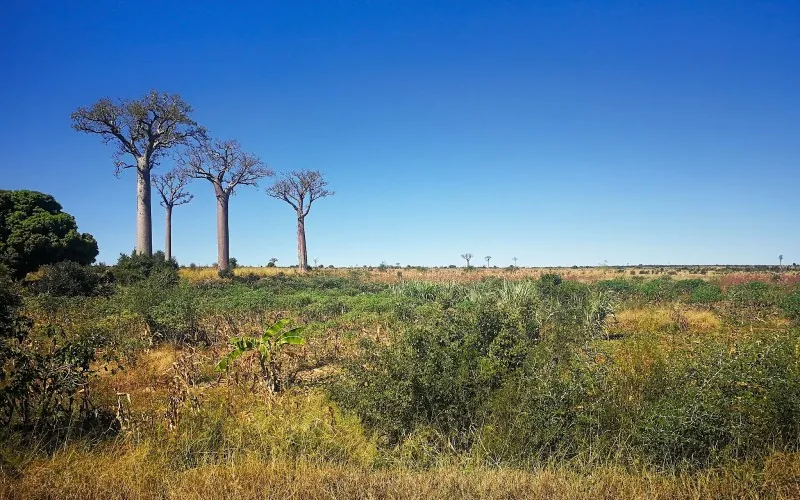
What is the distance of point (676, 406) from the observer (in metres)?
4.35

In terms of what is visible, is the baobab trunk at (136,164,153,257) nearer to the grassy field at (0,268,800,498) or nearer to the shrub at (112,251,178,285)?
the shrub at (112,251,178,285)

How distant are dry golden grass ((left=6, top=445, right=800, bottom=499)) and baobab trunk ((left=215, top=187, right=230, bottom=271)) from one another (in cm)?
2896

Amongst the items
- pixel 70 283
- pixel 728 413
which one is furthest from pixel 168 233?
pixel 728 413

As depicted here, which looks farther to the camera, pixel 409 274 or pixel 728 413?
pixel 409 274

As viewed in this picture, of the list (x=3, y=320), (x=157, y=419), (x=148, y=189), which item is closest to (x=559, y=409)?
(x=157, y=419)

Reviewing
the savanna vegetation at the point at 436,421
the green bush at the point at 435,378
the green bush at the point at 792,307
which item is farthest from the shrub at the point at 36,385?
the green bush at the point at 792,307

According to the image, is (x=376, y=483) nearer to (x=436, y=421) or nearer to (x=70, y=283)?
(x=436, y=421)

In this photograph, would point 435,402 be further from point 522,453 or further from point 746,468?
point 746,468

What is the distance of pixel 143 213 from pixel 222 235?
5.73m

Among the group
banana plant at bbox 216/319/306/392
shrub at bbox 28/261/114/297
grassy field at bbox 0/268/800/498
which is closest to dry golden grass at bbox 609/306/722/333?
grassy field at bbox 0/268/800/498

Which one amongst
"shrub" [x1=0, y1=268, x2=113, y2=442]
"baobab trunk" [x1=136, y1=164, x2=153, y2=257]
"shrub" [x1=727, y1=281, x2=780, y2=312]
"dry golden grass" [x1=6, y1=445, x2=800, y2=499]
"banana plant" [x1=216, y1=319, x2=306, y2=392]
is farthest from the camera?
"baobab trunk" [x1=136, y1=164, x2=153, y2=257]

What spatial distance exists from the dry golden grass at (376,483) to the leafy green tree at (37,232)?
22060 millimetres

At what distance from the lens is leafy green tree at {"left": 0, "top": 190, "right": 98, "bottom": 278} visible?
22250mm

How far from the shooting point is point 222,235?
3177cm
